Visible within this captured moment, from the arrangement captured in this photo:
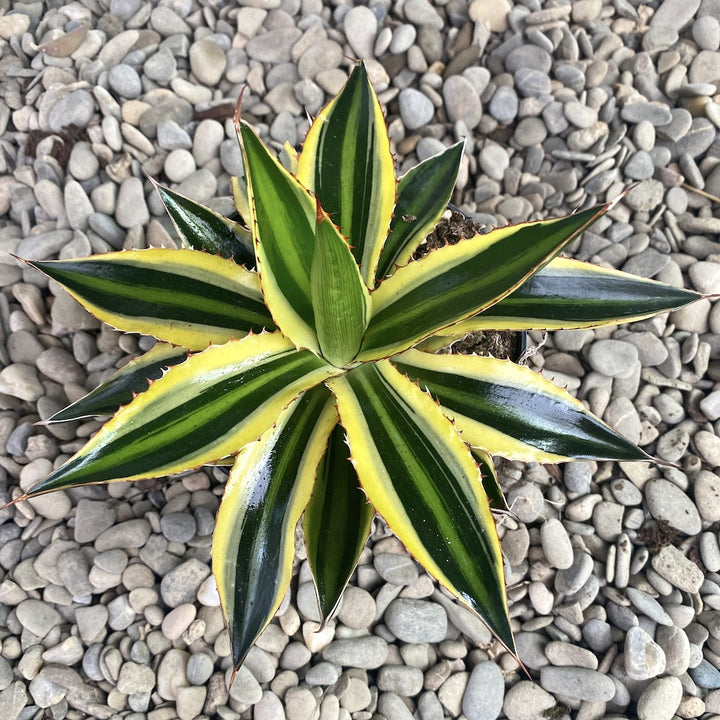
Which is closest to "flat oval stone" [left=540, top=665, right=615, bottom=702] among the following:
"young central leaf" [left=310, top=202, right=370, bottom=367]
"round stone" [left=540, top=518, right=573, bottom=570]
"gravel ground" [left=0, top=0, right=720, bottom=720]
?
"gravel ground" [left=0, top=0, right=720, bottom=720]

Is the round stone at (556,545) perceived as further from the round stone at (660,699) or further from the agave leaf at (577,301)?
the agave leaf at (577,301)

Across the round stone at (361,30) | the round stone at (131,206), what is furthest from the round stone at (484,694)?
the round stone at (361,30)

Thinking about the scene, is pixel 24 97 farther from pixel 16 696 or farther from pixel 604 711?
pixel 604 711

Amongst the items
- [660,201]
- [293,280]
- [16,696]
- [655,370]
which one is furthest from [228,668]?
[660,201]

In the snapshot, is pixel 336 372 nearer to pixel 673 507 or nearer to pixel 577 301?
pixel 577 301

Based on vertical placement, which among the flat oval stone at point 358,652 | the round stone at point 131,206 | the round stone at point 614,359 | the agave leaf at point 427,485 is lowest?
the flat oval stone at point 358,652
